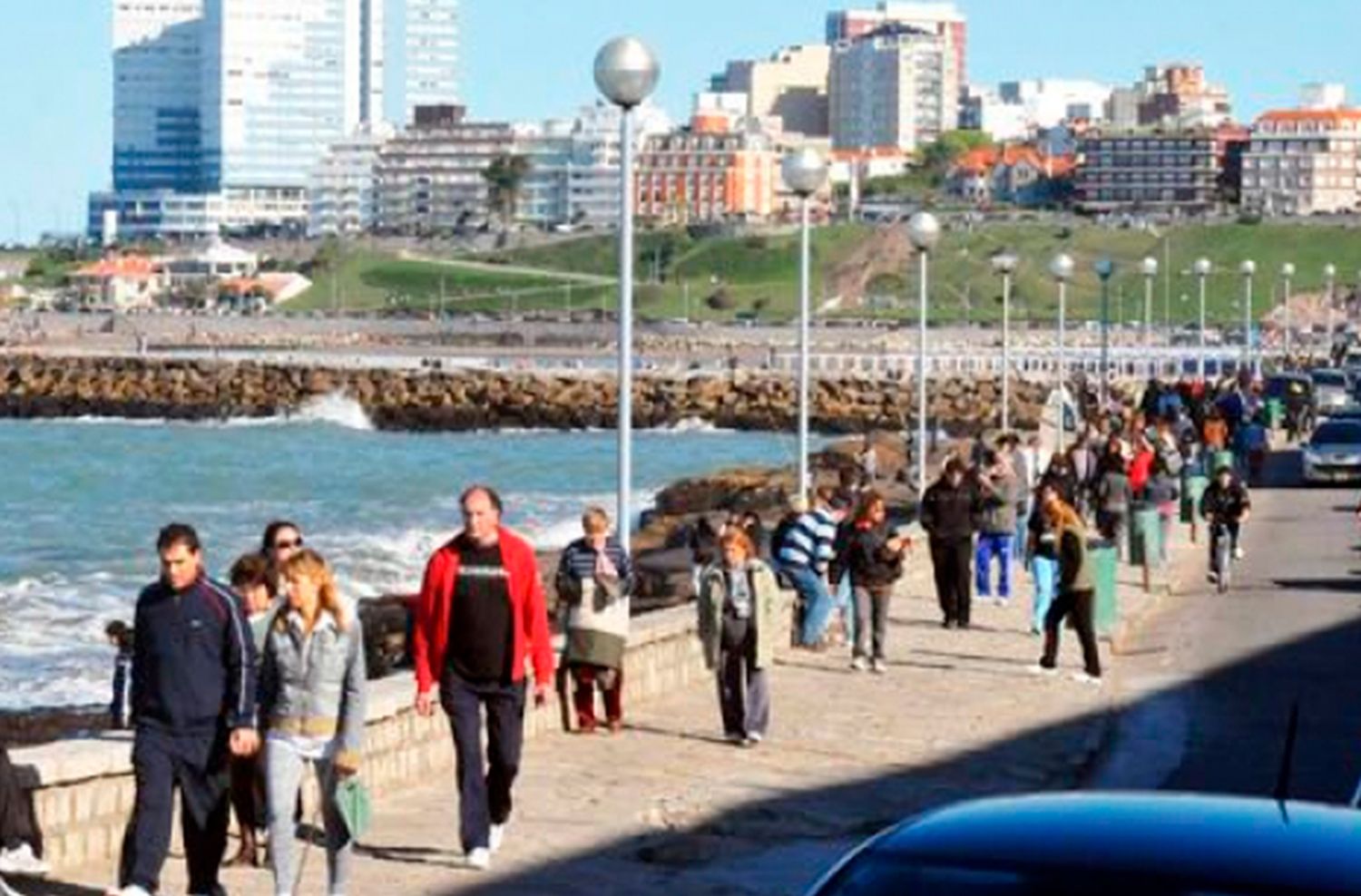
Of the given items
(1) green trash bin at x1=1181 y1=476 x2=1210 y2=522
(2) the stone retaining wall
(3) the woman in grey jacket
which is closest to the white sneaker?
(2) the stone retaining wall

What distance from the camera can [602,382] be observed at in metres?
122

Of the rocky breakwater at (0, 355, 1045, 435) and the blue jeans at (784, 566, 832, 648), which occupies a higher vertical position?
the blue jeans at (784, 566, 832, 648)

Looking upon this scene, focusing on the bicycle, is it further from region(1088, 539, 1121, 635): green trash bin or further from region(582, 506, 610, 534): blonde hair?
region(582, 506, 610, 534): blonde hair

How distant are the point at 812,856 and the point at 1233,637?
13544 mm

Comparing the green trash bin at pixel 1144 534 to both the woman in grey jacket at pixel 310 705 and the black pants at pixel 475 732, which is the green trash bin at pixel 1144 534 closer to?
the black pants at pixel 475 732

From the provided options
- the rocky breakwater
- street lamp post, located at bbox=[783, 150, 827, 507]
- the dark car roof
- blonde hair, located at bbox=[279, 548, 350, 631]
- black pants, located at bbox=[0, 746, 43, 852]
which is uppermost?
street lamp post, located at bbox=[783, 150, 827, 507]

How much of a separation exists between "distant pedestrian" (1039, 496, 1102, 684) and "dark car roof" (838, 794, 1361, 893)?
16.1 metres

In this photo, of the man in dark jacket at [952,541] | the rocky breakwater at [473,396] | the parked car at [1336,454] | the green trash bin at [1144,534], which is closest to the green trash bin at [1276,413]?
the parked car at [1336,454]

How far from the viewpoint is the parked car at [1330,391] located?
2963 inches

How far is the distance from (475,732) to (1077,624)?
10.3 metres

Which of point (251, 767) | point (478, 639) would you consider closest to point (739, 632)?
point (478, 639)

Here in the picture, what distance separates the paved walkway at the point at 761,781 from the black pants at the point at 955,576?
Answer: 1514 millimetres

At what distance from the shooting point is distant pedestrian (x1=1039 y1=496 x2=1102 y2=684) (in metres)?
24.0

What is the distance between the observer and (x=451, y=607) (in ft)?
47.1
